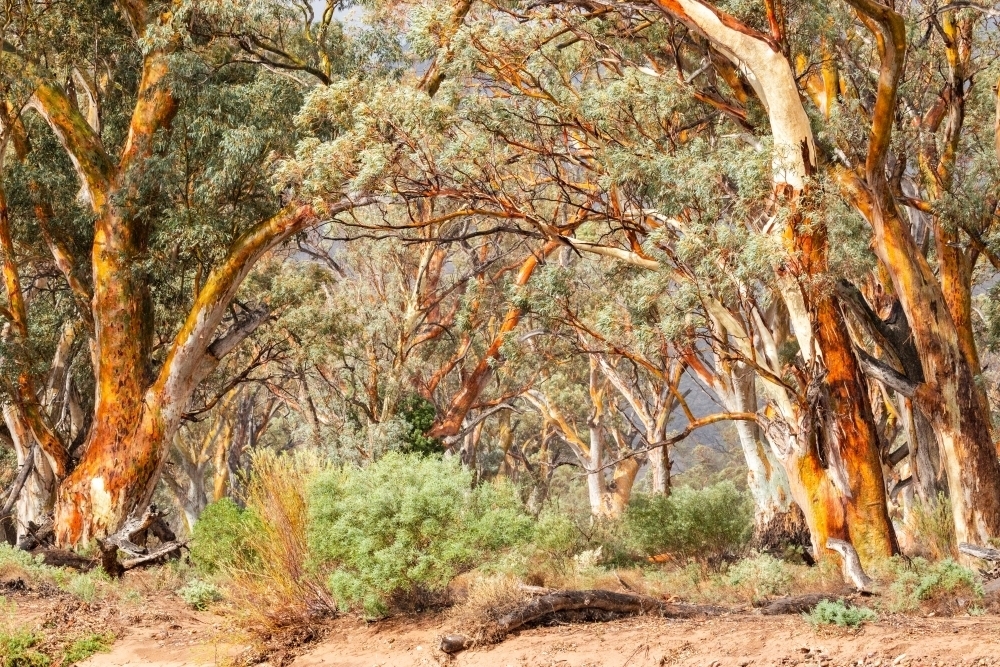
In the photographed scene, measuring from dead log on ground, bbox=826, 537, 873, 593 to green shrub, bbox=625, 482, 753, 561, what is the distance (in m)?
4.10

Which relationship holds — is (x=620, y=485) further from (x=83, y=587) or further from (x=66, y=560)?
(x=83, y=587)

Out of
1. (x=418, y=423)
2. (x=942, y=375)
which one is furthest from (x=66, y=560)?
(x=942, y=375)

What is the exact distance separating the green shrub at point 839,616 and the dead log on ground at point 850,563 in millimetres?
2337

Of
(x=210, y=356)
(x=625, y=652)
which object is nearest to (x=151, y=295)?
(x=210, y=356)

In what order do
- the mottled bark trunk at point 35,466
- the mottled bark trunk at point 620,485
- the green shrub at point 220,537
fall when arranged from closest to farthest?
the green shrub at point 220,537 < the mottled bark trunk at point 35,466 < the mottled bark trunk at point 620,485

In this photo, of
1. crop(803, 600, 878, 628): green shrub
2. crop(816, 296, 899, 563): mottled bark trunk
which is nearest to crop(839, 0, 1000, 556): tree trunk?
crop(816, 296, 899, 563): mottled bark trunk

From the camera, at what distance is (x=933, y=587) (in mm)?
7066

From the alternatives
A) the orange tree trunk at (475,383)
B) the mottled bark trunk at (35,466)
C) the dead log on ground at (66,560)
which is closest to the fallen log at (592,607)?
the dead log on ground at (66,560)

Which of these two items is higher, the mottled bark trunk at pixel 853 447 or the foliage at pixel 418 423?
the foliage at pixel 418 423

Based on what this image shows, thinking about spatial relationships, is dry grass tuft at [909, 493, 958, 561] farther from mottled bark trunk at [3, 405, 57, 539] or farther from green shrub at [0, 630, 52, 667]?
mottled bark trunk at [3, 405, 57, 539]

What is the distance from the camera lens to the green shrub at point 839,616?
227 inches

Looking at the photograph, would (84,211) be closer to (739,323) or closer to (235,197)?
(235,197)

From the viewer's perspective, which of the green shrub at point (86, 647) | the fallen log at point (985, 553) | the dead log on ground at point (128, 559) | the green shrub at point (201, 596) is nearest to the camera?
the green shrub at point (86, 647)

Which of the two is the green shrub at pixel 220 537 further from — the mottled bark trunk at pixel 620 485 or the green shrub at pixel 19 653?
the mottled bark trunk at pixel 620 485
